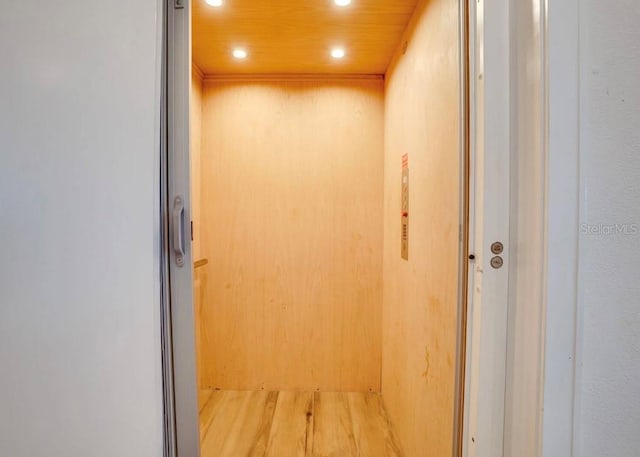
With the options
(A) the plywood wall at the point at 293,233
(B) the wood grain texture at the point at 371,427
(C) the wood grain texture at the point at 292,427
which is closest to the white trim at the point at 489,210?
(B) the wood grain texture at the point at 371,427

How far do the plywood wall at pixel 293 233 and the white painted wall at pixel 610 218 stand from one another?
1.51 meters

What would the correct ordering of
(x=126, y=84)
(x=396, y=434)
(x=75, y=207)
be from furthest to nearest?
(x=396, y=434), (x=126, y=84), (x=75, y=207)

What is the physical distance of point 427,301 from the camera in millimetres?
1285

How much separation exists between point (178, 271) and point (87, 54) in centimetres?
58

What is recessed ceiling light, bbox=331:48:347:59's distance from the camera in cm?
185

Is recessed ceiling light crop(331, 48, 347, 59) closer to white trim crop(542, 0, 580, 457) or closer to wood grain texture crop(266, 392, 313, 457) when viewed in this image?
white trim crop(542, 0, 580, 457)

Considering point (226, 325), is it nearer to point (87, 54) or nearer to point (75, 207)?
point (75, 207)

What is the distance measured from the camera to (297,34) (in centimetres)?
169

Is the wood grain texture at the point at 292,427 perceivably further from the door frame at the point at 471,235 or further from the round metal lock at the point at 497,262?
the round metal lock at the point at 497,262

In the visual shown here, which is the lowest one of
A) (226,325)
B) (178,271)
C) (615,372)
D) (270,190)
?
(226,325)

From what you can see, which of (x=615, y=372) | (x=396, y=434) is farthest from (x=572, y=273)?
(x=396, y=434)

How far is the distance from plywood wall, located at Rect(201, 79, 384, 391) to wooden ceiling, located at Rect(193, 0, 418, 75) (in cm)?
16

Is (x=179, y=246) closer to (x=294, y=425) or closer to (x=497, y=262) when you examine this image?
(x=497, y=262)

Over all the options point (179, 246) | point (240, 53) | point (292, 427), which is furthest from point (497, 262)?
point (240, 53)
